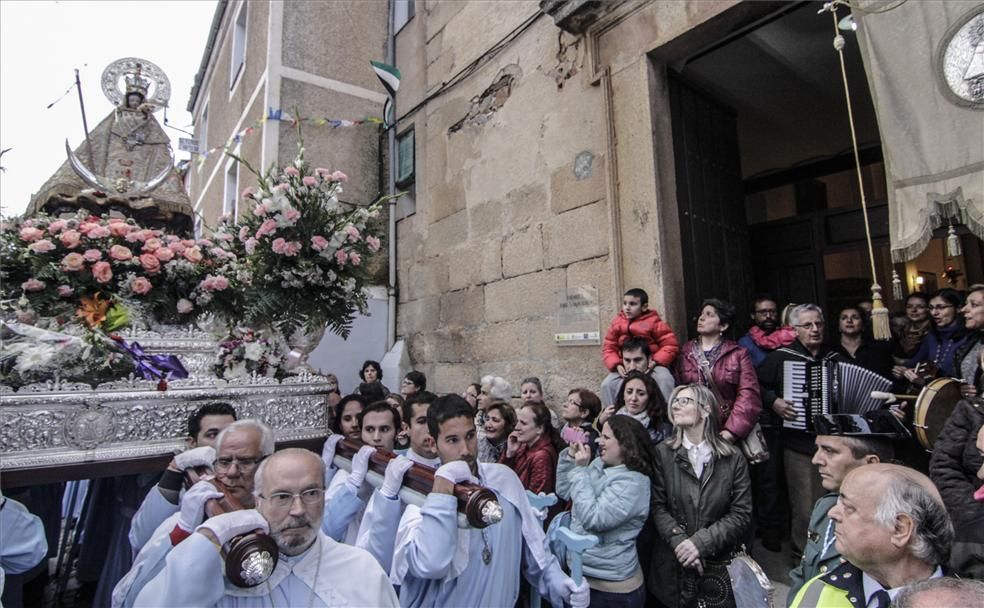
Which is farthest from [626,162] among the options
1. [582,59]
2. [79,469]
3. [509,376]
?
[79,469]

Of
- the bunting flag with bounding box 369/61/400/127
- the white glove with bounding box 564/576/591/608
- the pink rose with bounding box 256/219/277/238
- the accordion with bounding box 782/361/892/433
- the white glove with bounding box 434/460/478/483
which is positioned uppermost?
the bunting flag with bounding box 369/61/400/127

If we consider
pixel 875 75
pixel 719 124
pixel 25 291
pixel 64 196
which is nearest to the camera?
pixel 25 291

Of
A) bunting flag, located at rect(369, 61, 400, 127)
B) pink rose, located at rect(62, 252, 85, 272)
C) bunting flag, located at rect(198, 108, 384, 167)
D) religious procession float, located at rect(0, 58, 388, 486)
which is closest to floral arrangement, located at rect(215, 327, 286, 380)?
religious procession float, located at rect(0, 58, 388, 486)

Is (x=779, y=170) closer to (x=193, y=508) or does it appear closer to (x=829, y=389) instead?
(x=829, y=389)

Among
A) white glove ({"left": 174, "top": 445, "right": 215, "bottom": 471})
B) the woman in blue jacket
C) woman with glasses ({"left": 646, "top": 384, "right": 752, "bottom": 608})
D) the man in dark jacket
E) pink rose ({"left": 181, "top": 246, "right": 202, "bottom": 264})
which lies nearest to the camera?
white glove ({"left": 174, "top": 445, "right": 215, "bottom": 471})

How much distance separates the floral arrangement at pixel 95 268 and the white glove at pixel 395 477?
2.28 metres

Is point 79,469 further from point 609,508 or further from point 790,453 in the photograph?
point 790,453

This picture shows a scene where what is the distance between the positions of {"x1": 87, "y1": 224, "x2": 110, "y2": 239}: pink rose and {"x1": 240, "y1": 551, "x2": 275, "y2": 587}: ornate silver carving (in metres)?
3.01

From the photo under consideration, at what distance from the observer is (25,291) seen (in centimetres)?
324

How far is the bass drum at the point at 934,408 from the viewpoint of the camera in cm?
280

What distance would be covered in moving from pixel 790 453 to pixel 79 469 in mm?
4253

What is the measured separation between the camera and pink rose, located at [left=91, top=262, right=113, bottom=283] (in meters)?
3.29

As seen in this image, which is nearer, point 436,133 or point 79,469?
point 79,469

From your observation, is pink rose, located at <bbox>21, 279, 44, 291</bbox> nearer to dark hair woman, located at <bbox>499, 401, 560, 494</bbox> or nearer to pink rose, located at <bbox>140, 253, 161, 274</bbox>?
pink rose, located at <bbox>140, 253, 161, 274</bbox>
